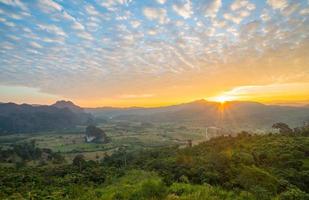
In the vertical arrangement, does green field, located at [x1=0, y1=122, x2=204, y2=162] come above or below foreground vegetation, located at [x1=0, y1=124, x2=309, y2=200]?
below

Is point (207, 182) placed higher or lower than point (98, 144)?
higher

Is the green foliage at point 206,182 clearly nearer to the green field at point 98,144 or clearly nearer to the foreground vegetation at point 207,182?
the foreground vegetation at point 207,182

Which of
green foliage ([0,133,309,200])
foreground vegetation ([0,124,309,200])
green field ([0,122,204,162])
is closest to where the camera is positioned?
green foliage ([0,133,309,200])

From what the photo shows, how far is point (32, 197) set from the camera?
15344 mm

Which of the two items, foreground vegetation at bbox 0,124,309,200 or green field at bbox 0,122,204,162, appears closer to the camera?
foreground vegetation at bbox 0,124,309,200

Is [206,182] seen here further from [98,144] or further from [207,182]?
[98,144]

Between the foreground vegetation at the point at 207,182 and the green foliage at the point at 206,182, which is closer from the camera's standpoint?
Result: the green foliage at the point at 206,182

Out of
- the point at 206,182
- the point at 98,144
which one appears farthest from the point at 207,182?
the point at 98,144

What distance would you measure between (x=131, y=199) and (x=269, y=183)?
8.39 m

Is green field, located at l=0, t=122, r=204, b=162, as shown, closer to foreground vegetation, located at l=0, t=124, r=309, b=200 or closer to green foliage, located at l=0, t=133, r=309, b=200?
foreground vegetation, located at l=0, t=124, r=309, b=200

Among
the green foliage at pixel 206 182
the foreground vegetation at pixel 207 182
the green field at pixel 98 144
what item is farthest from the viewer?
the green field at pixel 98 144

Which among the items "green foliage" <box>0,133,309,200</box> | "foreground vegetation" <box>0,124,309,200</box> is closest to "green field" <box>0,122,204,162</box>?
"foreground vegetation" <box>0,124,309,200</box>

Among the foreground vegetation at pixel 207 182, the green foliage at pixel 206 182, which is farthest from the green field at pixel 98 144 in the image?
the green foliage at pixel 206 182

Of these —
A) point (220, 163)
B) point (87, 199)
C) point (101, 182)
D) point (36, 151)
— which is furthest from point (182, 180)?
point (36, 151)
